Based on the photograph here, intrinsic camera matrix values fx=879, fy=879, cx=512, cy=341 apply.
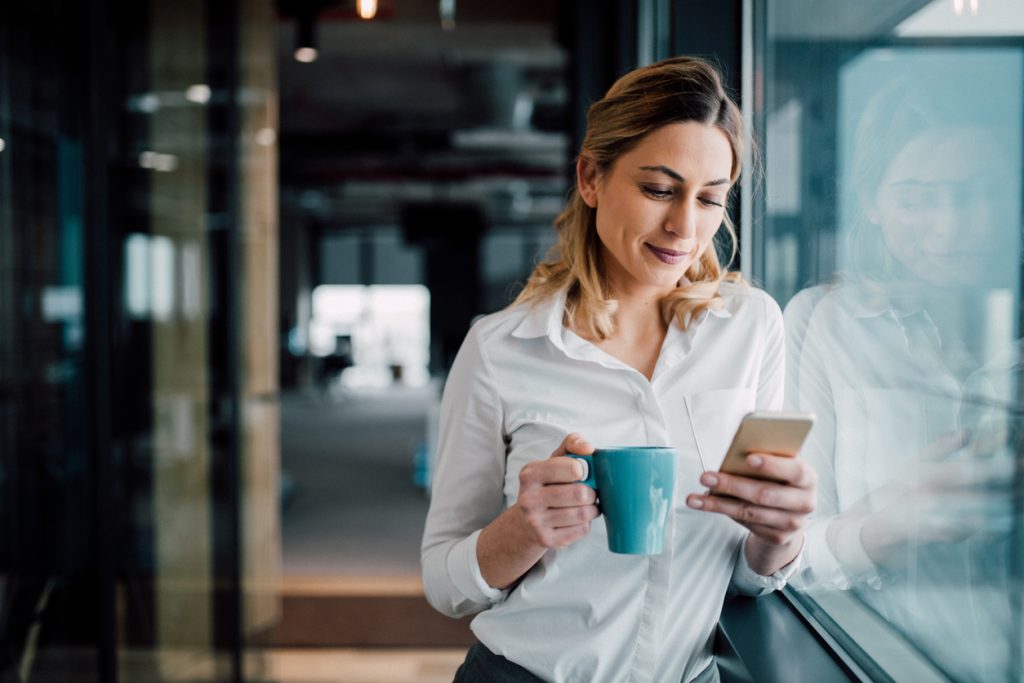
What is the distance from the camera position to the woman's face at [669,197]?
3.47 ft

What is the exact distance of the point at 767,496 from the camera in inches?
33.9

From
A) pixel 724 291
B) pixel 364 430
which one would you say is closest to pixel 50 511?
pixel 724 291

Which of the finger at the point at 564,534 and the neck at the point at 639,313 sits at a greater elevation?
the neck at the point at 639,313

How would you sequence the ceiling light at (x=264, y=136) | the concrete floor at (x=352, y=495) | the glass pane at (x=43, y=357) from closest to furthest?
the glass pane at (x=43, y=357) → the ceiling light at (x=264, y=136) → the concrete floor at (x=352, y=495)

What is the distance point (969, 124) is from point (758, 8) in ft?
3.01

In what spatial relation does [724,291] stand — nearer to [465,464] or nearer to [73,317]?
[465,464]

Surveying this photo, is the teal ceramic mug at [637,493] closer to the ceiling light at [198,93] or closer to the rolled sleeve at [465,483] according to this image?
the rolled sleeve at [465,483]

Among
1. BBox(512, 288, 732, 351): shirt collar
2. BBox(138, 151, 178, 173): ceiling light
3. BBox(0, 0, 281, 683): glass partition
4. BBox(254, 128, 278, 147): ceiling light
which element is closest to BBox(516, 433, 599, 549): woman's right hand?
BBox(512, 288, 732, 351): shirt collar

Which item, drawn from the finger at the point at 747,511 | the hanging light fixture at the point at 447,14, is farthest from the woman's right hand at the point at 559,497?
the hanging light fixture at the point at 447,14

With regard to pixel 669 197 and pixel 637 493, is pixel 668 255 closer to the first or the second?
pixel 669 197

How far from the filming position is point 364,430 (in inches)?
413

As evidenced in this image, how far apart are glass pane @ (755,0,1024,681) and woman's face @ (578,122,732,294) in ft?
0.54

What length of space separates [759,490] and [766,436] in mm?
65

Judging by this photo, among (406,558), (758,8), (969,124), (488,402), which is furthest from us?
(406,558)
